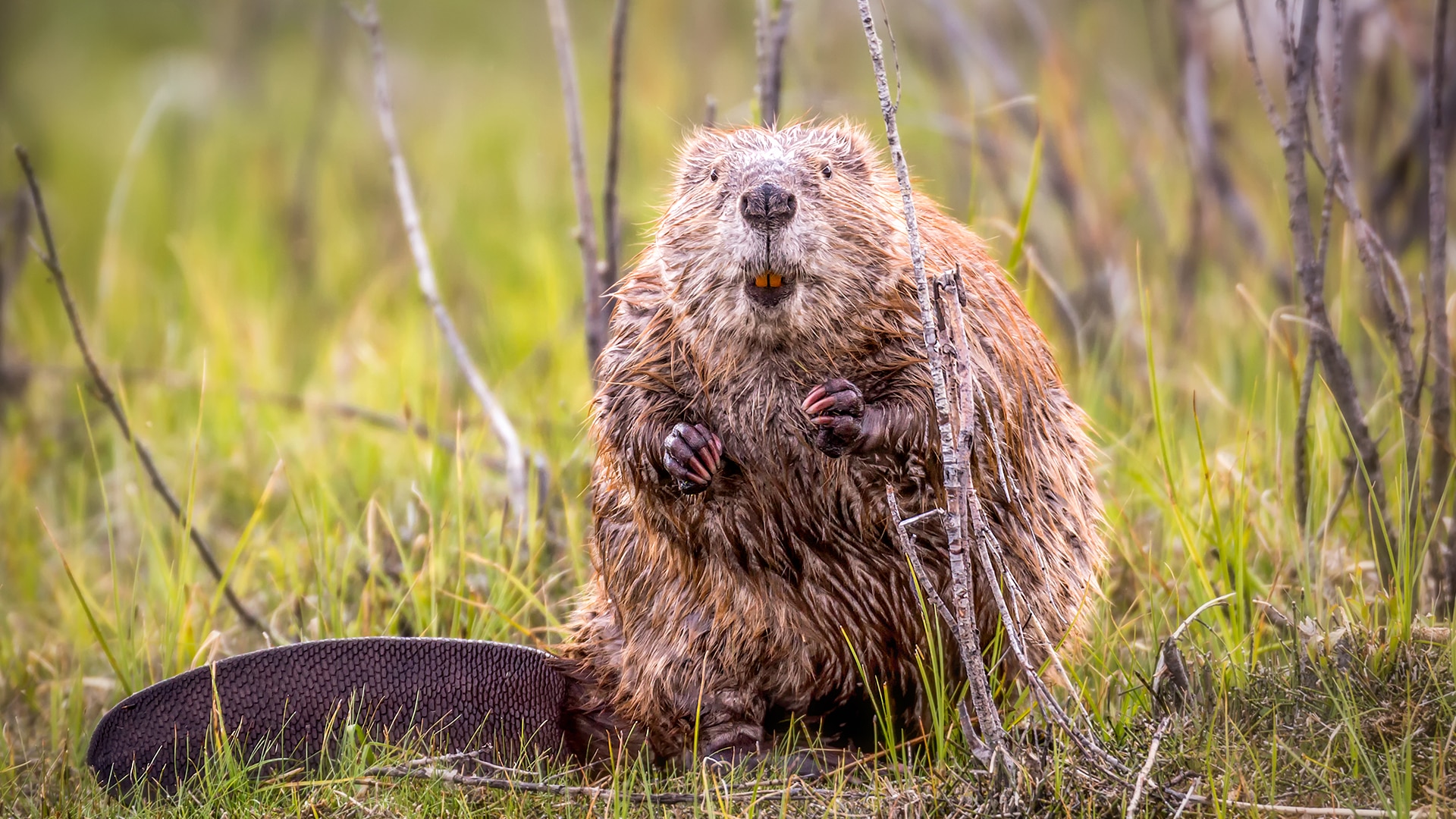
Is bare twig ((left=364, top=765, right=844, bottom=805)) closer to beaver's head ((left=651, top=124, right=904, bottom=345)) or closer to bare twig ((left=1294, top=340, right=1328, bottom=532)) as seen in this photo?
beaver's head ((left=651, top=124, right=904, bottom=345))

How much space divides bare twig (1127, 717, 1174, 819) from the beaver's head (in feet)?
2.40

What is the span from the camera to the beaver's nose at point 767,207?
1956 millimetres

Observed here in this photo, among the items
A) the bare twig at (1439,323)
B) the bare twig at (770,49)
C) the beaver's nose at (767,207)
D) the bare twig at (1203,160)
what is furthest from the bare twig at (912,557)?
the bare twig at (1203,160)

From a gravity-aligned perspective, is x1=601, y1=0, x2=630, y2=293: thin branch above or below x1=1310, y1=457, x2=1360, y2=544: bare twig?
above

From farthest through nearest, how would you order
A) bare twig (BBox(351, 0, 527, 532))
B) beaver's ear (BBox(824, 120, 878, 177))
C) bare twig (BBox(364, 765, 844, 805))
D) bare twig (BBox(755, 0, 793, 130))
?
bare twig (BBox(351, 0, 527, 532))
bare twig (BBox(755, 0, 793, 130))
beaver's ear (BBox(824, 120, 878, 177))
bare twig (BBox(364, 765, 844, 805))

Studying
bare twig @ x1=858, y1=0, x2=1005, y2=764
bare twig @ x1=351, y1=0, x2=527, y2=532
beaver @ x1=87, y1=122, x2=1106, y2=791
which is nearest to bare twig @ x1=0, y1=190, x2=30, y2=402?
bare twig @ x1=351, y1=0, x2=527, y2=532

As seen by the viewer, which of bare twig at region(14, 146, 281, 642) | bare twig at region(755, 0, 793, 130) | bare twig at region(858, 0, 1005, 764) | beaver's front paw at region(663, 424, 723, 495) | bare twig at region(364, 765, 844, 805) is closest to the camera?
bare twig at region(858, 0, 1005, 764)

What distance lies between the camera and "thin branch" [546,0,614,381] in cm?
305

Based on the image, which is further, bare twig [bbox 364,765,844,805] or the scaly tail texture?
the scaly tail texture

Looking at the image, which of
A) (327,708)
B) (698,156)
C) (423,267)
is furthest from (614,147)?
(327,708)

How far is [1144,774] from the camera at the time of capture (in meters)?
1.75

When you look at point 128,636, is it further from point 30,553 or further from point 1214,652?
point 1214,652

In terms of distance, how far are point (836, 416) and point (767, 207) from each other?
0.32 metres

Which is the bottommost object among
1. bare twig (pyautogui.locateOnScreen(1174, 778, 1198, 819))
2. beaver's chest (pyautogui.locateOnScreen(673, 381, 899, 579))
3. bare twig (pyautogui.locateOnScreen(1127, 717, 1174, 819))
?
bare twig (pyautogui.locateOnScreen(1174, 778, 1198, 819))
